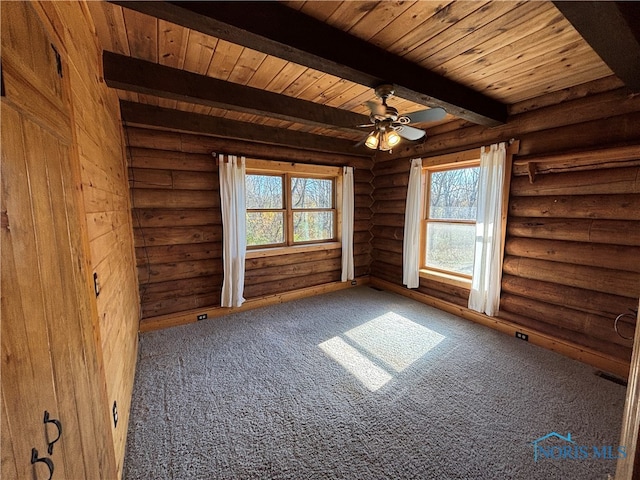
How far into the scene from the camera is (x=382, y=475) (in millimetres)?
1485

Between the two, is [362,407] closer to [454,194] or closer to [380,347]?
[380,347]

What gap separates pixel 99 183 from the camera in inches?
64.3

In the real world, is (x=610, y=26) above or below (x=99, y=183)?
above

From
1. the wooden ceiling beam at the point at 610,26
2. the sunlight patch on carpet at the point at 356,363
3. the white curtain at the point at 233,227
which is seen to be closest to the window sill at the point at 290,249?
the white curtain at the point at 233,227

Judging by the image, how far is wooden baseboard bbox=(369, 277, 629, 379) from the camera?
2.34m

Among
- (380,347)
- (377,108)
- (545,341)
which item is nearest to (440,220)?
(545,341)

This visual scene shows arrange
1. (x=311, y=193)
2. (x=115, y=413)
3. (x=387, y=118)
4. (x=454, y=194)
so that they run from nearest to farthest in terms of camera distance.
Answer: (x=115, y=413), (x=387, y=118), (x=454, y=194), (x=311, y=193)

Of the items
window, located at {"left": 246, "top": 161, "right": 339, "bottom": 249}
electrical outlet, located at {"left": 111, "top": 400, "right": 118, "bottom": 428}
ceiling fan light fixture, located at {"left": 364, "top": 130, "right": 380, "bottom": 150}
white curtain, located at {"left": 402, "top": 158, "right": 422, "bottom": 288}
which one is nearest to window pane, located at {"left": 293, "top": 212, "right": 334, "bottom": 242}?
window, located at {"left": 246, "top": 161, "right": 339, "bottom": 249}

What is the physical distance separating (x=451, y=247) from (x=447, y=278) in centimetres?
45

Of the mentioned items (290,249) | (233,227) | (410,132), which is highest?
(410,132)

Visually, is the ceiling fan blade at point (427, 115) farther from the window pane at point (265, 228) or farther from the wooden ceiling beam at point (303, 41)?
the window pane at point (265, 228)

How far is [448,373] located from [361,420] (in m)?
0.99

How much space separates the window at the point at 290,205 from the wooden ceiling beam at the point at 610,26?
3119 millimetres

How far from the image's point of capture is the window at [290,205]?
12.8 feet
